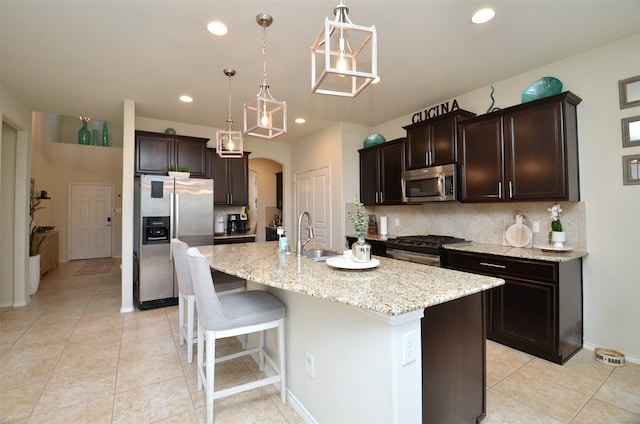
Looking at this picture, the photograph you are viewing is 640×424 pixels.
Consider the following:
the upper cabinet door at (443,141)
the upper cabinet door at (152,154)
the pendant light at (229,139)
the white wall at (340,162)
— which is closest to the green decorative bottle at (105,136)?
the upper cabinet door at (152,154)

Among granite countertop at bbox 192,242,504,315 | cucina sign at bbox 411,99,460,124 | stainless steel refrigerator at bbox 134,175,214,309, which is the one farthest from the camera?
stainless steel refrigerator at bbox 134,175,214,309

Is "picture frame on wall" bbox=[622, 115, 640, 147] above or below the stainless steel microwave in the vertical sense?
above

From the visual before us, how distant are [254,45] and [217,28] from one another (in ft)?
1.13

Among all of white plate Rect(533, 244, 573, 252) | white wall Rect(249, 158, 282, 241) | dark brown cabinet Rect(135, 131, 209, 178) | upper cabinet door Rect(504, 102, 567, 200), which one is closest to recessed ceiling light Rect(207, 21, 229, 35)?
dark brown cabinet Rect(135, 131, 209, 178)

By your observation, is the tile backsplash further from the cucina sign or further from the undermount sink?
the undermount sink

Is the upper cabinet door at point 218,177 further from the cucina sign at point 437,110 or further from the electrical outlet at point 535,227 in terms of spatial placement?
the electrical outlet at point 535,227

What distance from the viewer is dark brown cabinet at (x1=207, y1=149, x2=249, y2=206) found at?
4.88 meters

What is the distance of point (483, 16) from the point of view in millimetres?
2201

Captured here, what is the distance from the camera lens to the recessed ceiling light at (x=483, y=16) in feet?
7.04

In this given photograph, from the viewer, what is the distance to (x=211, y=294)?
1.69 m

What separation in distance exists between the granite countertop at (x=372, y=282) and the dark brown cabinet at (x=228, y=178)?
311 cm

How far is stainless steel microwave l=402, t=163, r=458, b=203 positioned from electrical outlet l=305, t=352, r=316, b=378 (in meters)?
2.47

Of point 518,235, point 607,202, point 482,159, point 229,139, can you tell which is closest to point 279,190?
point 229,139

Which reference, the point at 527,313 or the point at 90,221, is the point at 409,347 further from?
the point at 90,221
